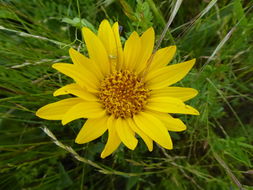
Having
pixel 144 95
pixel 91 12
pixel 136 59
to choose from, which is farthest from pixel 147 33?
pixel 91 12

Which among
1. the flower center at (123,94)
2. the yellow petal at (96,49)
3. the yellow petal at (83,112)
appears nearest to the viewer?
the yellow petal at (83,112)

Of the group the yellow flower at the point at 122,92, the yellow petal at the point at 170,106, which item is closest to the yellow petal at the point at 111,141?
the yellow flower at the point at 122,92

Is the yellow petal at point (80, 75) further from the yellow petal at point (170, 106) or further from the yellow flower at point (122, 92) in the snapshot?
the yellow petal at point (170, 106)

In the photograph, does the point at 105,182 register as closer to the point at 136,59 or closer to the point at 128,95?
the point at 128,95

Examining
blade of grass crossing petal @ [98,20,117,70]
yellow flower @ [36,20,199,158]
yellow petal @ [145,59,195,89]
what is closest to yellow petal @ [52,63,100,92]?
yellow flower @ [36,20,199,158]

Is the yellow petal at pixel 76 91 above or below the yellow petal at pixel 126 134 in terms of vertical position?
above

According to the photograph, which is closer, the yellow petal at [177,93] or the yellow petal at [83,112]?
the yellow petal at [83,112]
